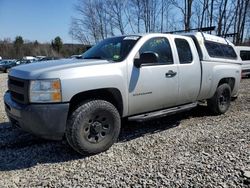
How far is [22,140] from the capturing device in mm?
5195

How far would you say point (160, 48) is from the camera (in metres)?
5.37

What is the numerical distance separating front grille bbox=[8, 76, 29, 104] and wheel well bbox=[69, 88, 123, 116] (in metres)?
0.64

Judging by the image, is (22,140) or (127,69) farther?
(22,140)

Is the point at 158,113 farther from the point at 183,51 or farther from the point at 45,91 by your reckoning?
the point at 45,91

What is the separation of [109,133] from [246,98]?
6.20 metres

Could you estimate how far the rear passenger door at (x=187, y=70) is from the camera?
219 inches

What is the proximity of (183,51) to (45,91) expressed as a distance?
2989mm

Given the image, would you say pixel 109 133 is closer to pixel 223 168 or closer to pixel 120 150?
pixel 120 150

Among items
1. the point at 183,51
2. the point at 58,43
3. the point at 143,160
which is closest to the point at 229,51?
the point at 183,51

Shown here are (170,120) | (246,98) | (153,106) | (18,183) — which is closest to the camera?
(18,183)

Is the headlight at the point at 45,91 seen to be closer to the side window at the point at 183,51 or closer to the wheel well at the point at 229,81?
the side window at the point at 183,51

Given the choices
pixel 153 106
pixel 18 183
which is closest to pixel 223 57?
pixel 153 106

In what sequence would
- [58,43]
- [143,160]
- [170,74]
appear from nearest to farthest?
[143,160]
[170,74]
[58,43]

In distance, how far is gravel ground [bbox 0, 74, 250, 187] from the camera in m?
3.56
